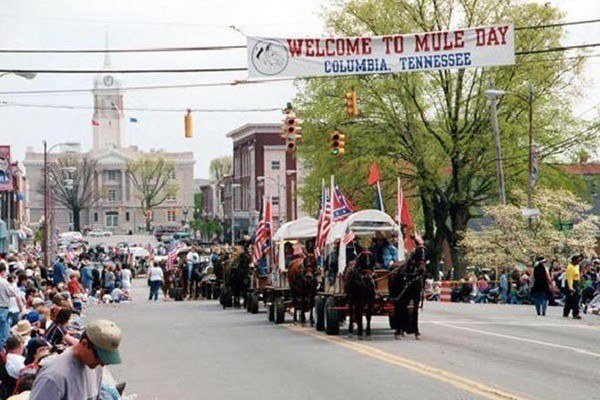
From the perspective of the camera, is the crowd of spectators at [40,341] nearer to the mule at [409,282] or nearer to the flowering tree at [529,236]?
the mule at [409,282]

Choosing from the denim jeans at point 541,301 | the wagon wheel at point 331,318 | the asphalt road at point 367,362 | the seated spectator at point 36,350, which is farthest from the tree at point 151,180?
the seated spectator at point 36,350

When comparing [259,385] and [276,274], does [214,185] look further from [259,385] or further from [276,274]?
[259,385]

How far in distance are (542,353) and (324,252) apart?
702 cm

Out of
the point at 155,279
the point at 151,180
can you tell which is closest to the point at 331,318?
the point at 155,279

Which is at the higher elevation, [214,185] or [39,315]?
[214,185]

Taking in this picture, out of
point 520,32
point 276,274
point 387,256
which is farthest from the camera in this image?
point 520,32

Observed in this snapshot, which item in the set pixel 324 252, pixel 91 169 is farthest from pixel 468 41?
pixel 91 169

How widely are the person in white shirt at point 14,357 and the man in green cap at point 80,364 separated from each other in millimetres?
7614

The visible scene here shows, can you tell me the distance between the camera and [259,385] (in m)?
17.8

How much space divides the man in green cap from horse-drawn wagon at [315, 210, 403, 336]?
16.4m

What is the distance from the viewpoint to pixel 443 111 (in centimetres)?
6050

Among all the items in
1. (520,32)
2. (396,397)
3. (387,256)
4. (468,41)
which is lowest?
(396,397)

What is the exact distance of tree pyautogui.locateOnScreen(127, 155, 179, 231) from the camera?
623ft

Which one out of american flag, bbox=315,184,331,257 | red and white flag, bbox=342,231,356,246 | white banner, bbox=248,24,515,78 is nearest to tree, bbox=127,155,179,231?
white banner, bbox=248,24,515,78
